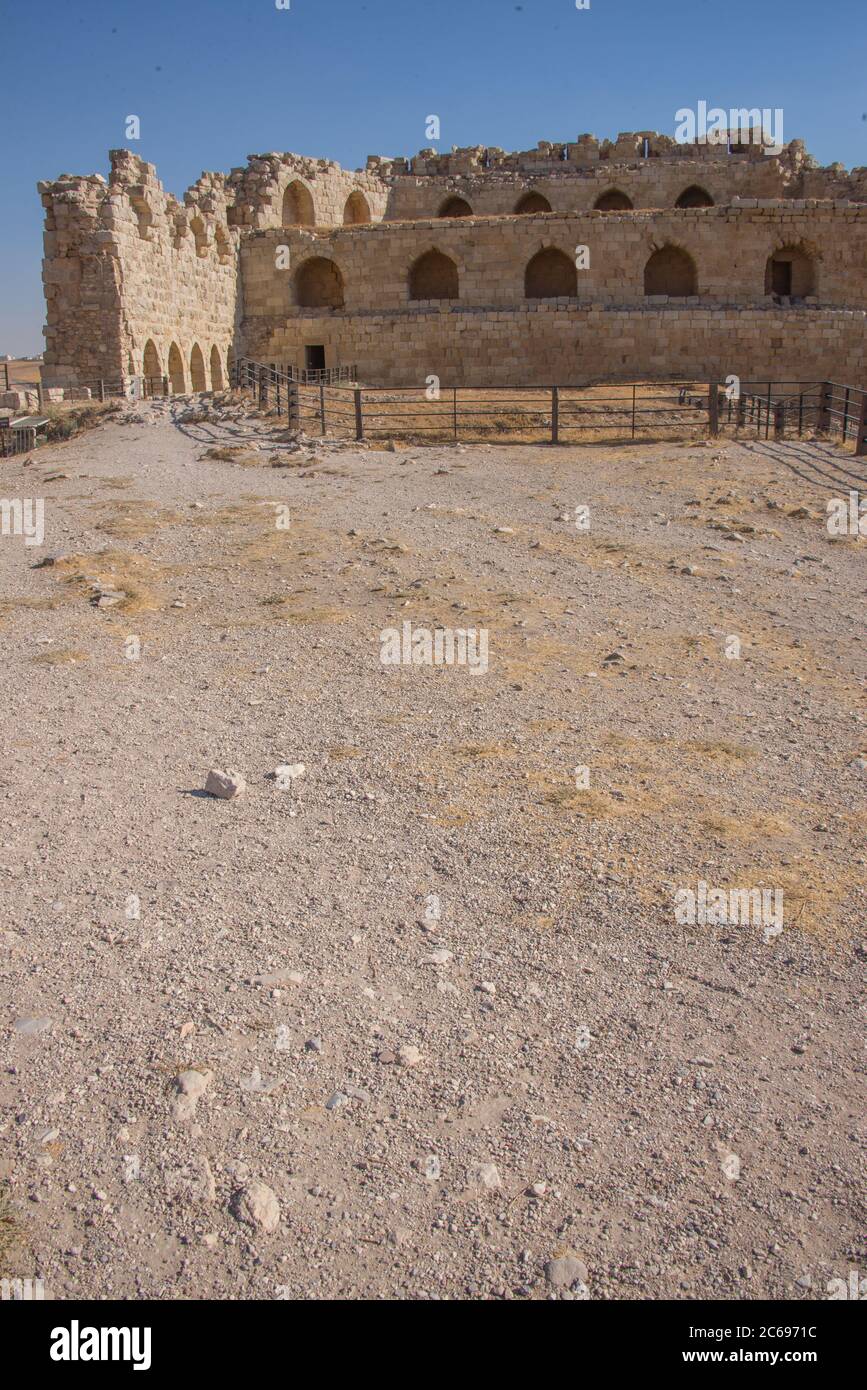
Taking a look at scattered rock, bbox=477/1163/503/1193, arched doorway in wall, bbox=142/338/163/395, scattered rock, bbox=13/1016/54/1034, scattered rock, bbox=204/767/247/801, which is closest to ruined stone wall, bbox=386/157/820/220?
arched doorway in wall, bbox=142/338/163/395

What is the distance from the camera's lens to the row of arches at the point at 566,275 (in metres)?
27.9

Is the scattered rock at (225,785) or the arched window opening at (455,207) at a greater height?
the arched window opening at (455,207)

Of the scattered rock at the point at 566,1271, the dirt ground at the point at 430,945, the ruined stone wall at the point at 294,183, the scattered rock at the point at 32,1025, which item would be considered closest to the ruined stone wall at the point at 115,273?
the ruined stone wall at the point at 294,183

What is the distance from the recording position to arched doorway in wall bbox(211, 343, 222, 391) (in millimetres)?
A: 29516

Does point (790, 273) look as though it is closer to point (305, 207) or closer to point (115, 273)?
point (305, 207)

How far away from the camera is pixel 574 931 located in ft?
14.9

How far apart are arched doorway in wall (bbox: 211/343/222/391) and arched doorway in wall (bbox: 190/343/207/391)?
0.69m

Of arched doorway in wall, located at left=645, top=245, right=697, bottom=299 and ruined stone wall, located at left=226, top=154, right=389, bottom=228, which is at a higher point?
ruined stone wall, located at left=226, top=154, right=389, bottom=228

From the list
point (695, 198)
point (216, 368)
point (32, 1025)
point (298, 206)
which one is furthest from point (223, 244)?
point (32, 1025)

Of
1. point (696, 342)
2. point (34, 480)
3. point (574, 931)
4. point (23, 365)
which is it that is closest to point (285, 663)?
point (574, 931)

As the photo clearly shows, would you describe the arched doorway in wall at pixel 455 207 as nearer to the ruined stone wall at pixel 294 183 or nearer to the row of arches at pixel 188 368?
the ruined stone wall at pixel 294 183

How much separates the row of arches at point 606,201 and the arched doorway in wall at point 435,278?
5.19 metres

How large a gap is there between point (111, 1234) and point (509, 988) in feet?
5.76

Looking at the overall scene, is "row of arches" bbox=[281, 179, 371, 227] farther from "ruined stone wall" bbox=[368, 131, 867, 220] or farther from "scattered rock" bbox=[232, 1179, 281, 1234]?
"scattered rock" bbox=[232, 1179, 281, 1234]
